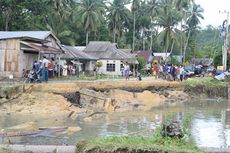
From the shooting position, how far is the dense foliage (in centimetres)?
5334

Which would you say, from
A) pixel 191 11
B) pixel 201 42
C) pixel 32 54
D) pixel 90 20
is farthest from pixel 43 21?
pixel 201 42

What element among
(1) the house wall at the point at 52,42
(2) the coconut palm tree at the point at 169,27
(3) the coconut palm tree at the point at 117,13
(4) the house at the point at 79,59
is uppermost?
(3) the coconut palm tree at the point at 117,13

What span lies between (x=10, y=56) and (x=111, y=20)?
164 ft

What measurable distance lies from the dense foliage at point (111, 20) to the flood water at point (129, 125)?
28914 millimetres

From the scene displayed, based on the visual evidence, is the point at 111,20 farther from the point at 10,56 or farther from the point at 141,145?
the point at 141,145

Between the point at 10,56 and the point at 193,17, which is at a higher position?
the point at 193,17

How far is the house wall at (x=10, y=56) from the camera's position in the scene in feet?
104

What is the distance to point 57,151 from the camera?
34.8 feet

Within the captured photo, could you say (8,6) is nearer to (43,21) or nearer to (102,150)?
(43,21)

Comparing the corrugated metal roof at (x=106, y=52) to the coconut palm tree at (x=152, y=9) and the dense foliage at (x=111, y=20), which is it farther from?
the coconut palm tree at (x=152, y=9)

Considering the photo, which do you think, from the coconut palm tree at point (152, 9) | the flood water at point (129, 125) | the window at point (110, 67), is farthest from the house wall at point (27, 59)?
the coconut palm tree at point (152, 9)

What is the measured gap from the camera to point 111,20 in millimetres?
80562

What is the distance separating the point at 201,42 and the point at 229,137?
11717 centimetres

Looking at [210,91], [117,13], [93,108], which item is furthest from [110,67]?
[93,108]
